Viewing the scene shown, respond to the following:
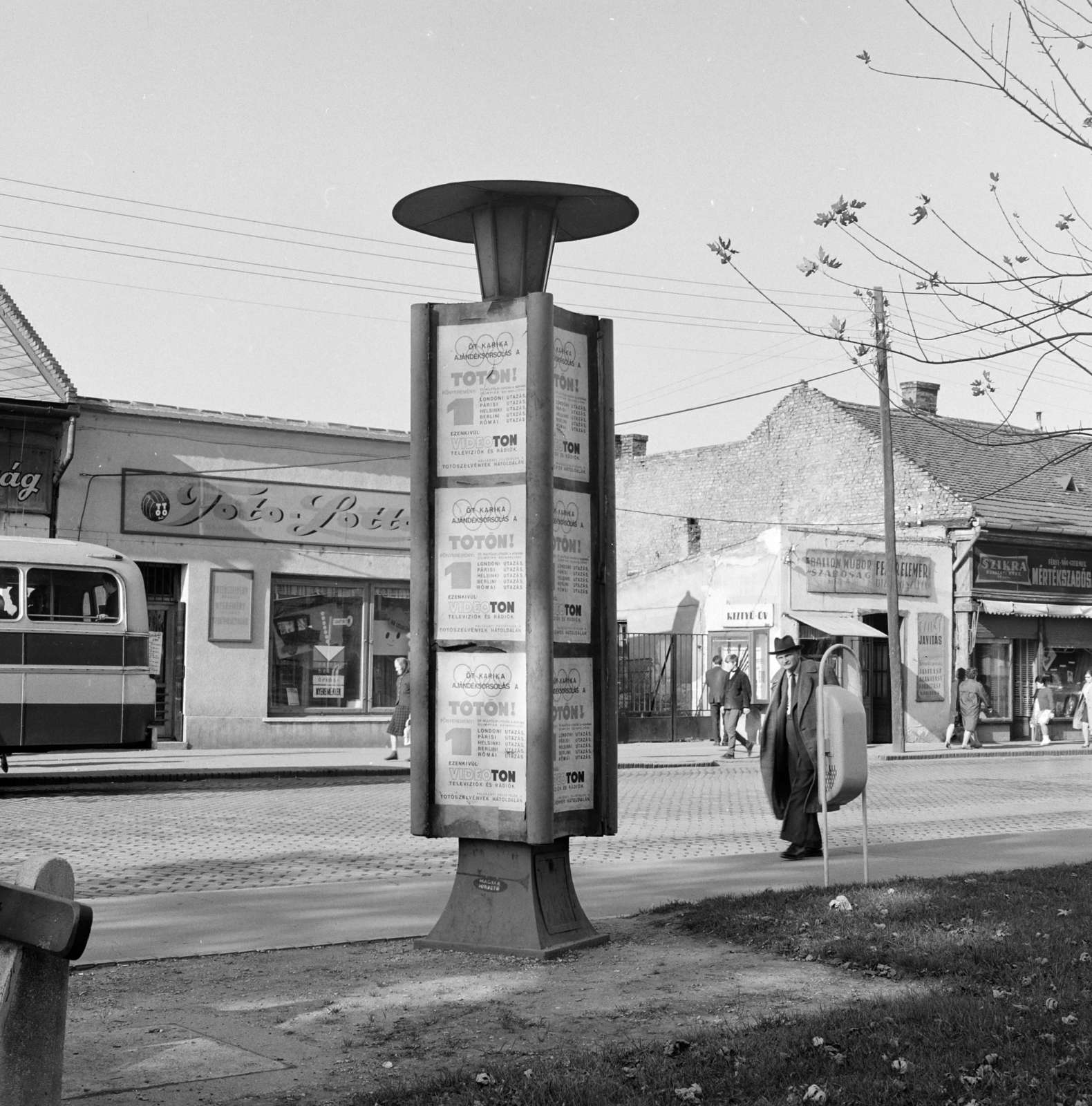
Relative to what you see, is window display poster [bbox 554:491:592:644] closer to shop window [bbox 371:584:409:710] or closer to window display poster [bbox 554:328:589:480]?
window display poster [bbox 554:328:589:480]

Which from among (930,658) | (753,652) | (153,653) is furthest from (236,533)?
(930,658)

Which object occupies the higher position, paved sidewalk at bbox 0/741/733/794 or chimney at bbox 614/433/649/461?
chimney at bbox 614/433/649/461

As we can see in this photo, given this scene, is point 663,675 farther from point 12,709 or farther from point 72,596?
point 12,709

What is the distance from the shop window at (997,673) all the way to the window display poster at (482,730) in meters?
29.7

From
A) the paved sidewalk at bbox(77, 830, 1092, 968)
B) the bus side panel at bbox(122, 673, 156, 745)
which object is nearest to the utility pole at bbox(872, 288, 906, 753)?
the bus side panel at bbox(122, 673, 156, 745)

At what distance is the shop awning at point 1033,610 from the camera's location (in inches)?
1384

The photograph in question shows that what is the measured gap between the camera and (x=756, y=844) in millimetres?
12883

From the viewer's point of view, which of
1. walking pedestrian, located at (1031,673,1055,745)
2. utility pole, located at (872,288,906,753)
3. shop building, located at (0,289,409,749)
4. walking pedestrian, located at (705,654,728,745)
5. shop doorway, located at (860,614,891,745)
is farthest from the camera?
walking pedestrian, located at (1031,673,1055,745)

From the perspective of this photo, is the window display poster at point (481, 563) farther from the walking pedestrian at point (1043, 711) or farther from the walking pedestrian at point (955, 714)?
the walking pedestrian at point (1043, 711)

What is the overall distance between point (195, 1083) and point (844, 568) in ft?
97.5

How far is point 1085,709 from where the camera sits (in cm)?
3391

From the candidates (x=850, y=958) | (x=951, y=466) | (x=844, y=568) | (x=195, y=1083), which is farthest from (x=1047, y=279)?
(x=951, y=466)

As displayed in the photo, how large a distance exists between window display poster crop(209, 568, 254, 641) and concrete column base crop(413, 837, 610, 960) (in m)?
19.1

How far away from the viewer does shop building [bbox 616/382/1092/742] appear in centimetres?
3294
